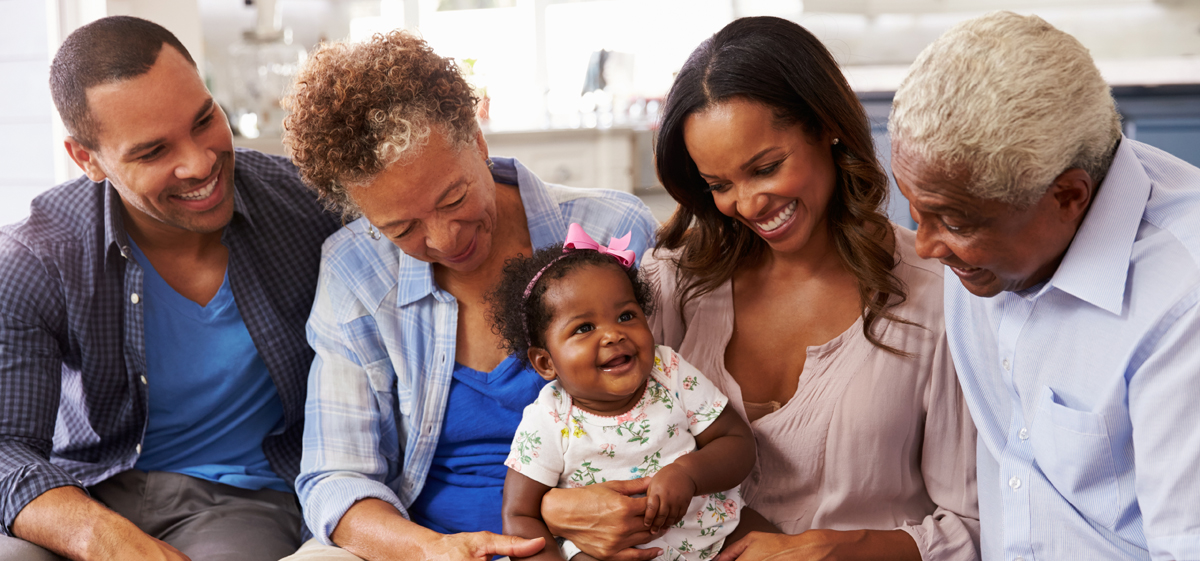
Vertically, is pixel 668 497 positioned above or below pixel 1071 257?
below

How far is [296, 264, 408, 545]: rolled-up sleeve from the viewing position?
1748mm

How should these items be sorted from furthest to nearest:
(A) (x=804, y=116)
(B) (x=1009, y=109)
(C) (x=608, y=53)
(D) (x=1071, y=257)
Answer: (C) (x=608, y=53) < (A) (x=804, y=116) < (D) (x=1071, y=257) < (B) (x=1009, y=109)

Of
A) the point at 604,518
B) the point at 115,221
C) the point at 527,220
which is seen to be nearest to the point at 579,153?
the point at 527,220

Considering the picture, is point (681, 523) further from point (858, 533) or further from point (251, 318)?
point (251, 318)

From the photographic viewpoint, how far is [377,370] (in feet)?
6.03

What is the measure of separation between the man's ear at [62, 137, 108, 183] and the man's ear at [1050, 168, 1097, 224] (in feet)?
5.98

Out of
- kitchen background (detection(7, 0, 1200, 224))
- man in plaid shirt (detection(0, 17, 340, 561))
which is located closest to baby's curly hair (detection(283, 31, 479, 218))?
man in plaid shirt (detection(0, 17, 340, 561))

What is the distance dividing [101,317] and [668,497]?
1.31 m

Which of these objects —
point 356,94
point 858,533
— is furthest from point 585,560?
point 356,94

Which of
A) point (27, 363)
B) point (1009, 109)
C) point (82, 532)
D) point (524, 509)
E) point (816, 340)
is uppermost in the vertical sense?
point (1009, 109)

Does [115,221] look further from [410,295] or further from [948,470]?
[948,470]

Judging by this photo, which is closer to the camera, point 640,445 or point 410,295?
point 640,445

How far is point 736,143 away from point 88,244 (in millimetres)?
1415

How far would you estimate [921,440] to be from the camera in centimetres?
164
